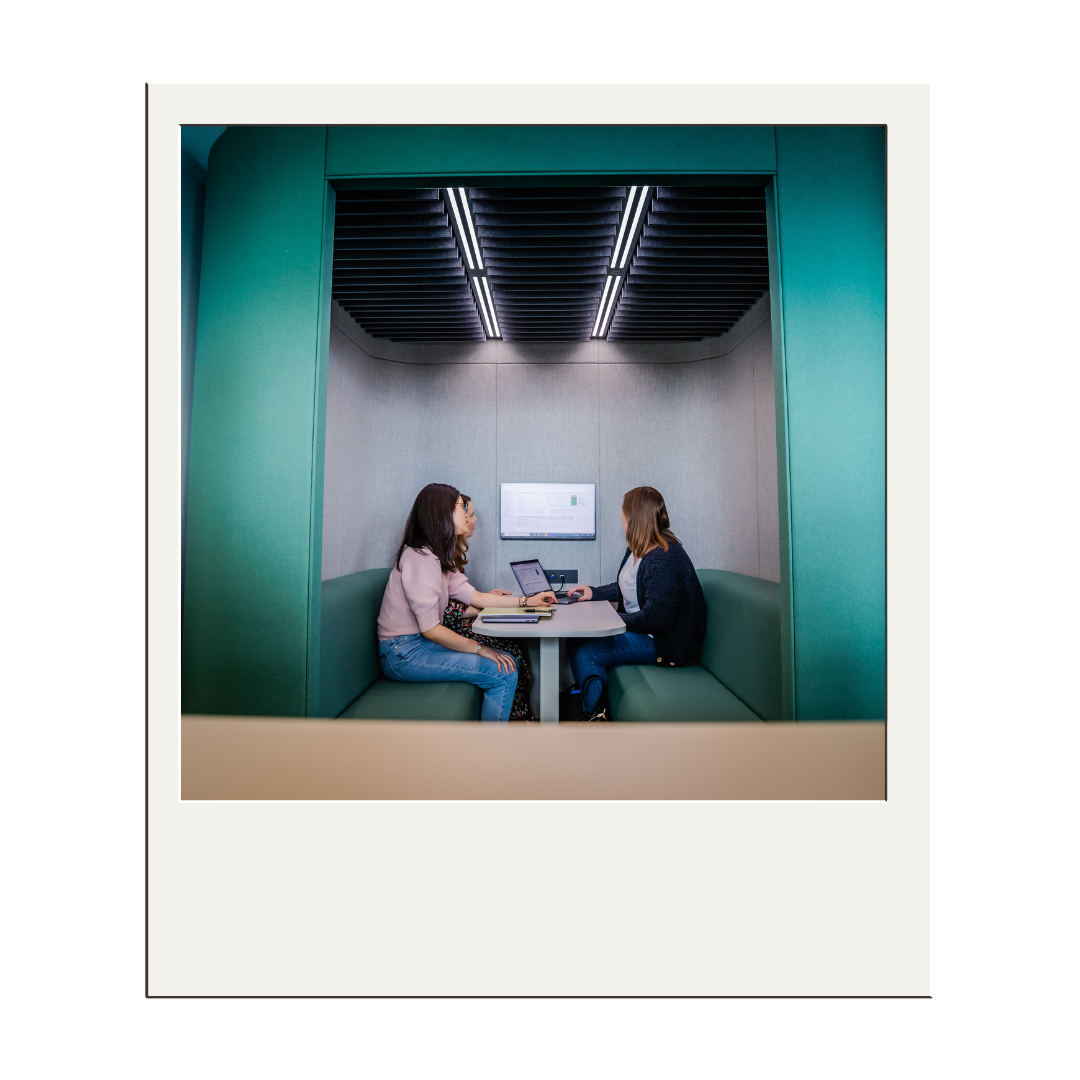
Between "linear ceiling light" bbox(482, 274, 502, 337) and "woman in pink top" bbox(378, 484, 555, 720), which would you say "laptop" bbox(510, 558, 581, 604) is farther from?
"linear ceiling light" bbox(482, 274, 502, 337)

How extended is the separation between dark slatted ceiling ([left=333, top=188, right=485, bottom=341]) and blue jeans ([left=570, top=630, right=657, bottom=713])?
2616mm

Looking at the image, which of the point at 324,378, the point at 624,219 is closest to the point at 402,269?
the point at 624,219

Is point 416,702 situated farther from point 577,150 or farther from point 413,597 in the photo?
point 577,150

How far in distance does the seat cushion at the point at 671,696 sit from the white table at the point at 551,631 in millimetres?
447

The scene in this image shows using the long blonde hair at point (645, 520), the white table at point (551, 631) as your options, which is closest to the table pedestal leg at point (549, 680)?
the white table at point (551, 631)

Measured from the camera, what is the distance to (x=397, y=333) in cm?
487

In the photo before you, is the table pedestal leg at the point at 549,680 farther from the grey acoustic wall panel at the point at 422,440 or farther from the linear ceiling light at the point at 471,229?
the linear ceiling light at the point at 471,229

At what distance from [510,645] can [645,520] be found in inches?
57.1

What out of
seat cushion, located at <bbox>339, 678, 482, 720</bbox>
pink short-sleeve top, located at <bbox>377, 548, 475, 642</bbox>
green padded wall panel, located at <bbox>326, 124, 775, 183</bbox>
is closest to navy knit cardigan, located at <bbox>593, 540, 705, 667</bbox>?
seat cushion, located at <bbox>339, 678, 482, 720</bbox>

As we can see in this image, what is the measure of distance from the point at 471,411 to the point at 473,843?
3.86 m

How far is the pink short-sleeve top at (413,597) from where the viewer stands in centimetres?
345
